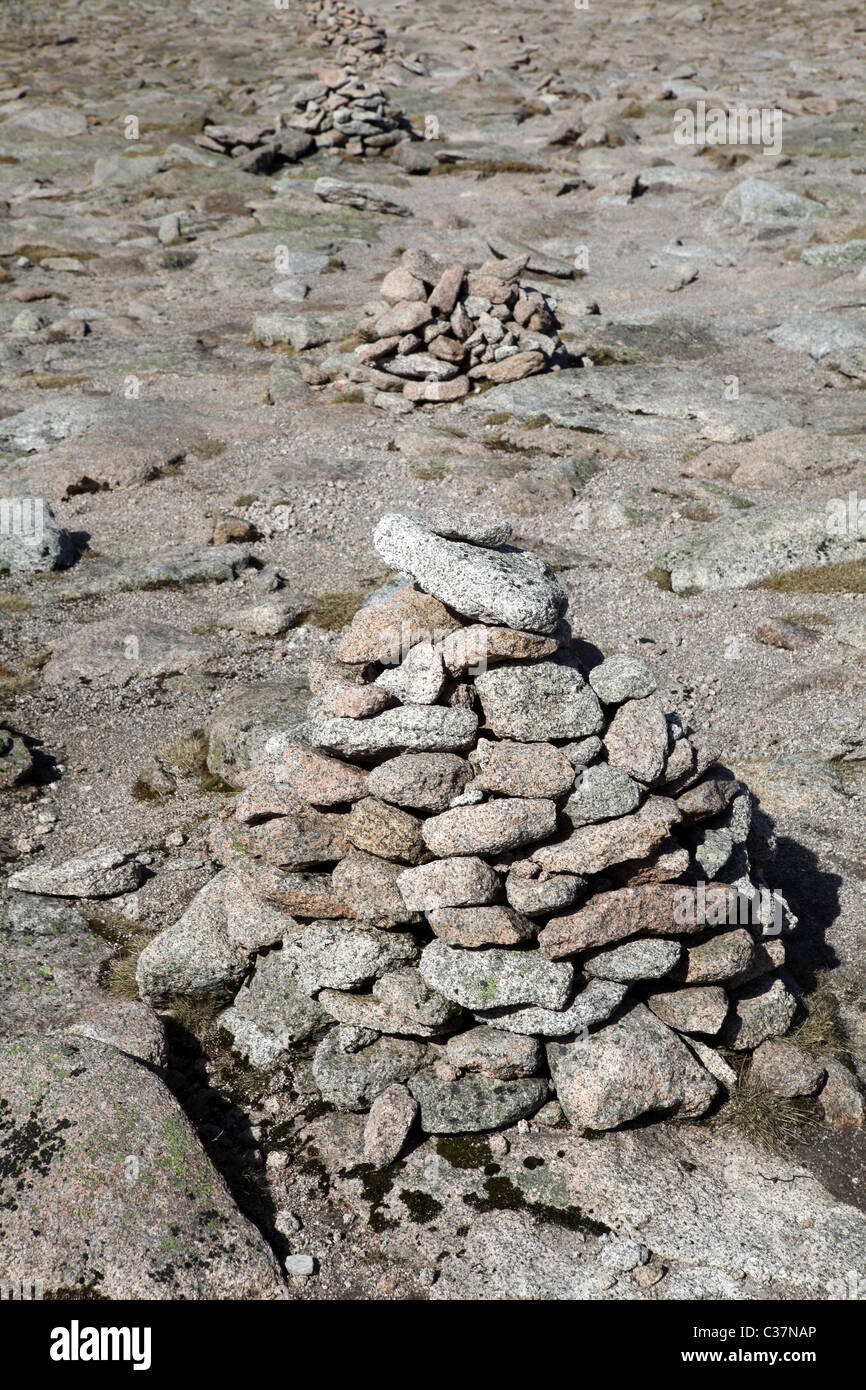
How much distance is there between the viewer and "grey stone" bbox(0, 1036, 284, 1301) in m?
7.28

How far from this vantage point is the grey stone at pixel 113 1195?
7.28m

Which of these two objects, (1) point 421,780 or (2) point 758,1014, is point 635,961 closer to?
(2) point 758,1014

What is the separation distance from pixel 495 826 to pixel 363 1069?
277 cm

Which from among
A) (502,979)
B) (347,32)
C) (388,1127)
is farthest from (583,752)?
(347,32)

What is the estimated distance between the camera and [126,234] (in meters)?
47.1

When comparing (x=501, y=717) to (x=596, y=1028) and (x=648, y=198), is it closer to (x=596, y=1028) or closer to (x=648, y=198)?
(x=596, y=1028)

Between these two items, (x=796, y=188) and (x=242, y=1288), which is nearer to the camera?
(x=242, y=1288)

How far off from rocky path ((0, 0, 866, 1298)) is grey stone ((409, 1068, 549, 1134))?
0.23m

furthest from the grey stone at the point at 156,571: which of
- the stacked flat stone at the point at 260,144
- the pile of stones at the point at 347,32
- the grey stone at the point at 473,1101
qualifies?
the pile of stones at the point at 347,32

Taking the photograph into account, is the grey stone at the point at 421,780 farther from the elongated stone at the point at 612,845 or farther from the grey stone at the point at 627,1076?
the grey stone at the point at 627,1076

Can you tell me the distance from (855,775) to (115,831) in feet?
36.2

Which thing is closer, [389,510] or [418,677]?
[418,677]

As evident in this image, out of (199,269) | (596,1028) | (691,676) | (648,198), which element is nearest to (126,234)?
(199,269)

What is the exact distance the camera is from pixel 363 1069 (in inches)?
370
